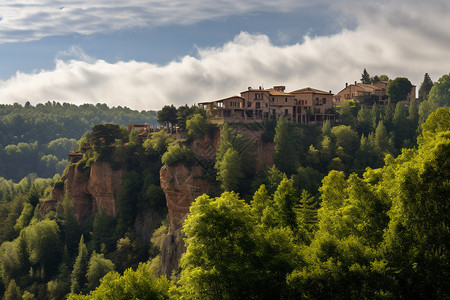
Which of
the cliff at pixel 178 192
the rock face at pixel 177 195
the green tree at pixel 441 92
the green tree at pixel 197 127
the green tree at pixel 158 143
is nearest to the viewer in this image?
the cliff at pixel 178 192

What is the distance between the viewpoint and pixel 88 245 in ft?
350

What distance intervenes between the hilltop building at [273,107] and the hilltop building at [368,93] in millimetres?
13730

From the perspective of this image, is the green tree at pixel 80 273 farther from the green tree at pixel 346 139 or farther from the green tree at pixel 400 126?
the green tree at pixel 400 126

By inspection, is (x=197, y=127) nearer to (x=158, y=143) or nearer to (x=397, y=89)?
(x=158, y=143)

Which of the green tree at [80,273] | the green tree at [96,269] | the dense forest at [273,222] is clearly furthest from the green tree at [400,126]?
the green tree at [80,273]

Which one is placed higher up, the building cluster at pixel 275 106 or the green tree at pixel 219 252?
the building cluster at pixel 275 106

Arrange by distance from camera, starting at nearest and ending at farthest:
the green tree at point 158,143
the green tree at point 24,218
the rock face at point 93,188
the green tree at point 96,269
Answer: the green tree at point 96,269 < the green tree at point 158,143 < the rock face at point 93,188 < the green tree at point 24,218

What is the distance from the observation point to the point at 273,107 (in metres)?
111

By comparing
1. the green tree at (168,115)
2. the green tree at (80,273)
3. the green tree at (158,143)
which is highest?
the green tree at (168,115)

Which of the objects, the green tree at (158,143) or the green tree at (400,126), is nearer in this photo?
the green tree at (158,143)

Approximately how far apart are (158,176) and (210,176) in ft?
53.5

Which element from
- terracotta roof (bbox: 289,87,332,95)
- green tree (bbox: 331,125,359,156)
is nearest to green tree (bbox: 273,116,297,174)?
green tree (bbox: 331,125,359,156)

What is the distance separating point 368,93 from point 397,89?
22.4 feet

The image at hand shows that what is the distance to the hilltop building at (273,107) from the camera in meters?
108
